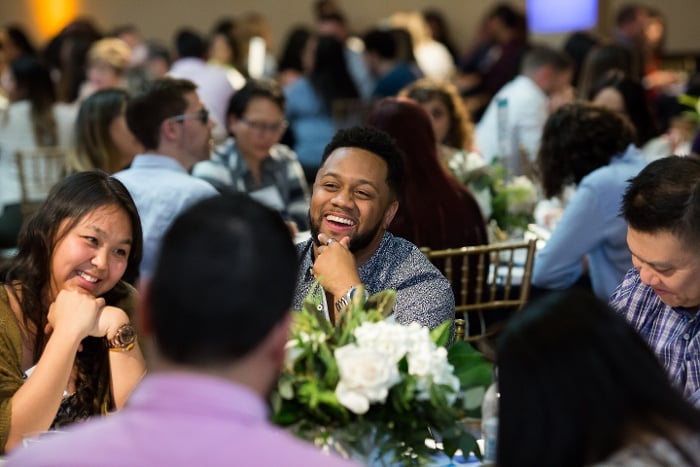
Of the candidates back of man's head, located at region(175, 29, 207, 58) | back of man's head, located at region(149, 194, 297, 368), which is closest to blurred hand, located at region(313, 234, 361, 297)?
back of man's head, located at region(149, 194, 297, 368)

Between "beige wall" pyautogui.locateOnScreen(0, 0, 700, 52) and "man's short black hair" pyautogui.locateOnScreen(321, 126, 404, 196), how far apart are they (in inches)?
346

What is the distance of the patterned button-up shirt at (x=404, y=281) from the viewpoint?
254 cm

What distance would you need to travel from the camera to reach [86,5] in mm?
13156

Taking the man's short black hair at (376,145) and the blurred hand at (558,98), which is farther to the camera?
the blurred hand at (558,98)

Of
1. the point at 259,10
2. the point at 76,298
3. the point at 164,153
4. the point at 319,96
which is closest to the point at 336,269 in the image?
the point at 76,298

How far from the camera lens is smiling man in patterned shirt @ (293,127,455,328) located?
2.56 metres

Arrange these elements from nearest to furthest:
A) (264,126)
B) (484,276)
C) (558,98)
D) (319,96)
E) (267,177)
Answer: (484,276) < (264,126) < (267,177) < (558,98) < (319,96)

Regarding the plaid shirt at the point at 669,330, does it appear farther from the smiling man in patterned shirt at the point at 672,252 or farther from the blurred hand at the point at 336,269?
the blurred hand at the point at 336,269

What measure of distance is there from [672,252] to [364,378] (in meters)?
0.88

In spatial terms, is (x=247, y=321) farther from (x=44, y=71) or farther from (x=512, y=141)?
(x=44, y=71)

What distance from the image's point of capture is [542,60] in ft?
21.6

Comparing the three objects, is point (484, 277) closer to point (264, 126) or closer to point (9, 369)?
point (264, 126)

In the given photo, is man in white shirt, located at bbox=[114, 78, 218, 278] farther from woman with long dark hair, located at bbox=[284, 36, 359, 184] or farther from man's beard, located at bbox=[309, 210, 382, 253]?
woman with long dark hair, located at bbox=[284, 36, 359, 184]

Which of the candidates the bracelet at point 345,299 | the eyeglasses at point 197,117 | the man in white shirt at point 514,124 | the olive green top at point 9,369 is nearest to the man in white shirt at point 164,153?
the eyeglasses at point 197,117
